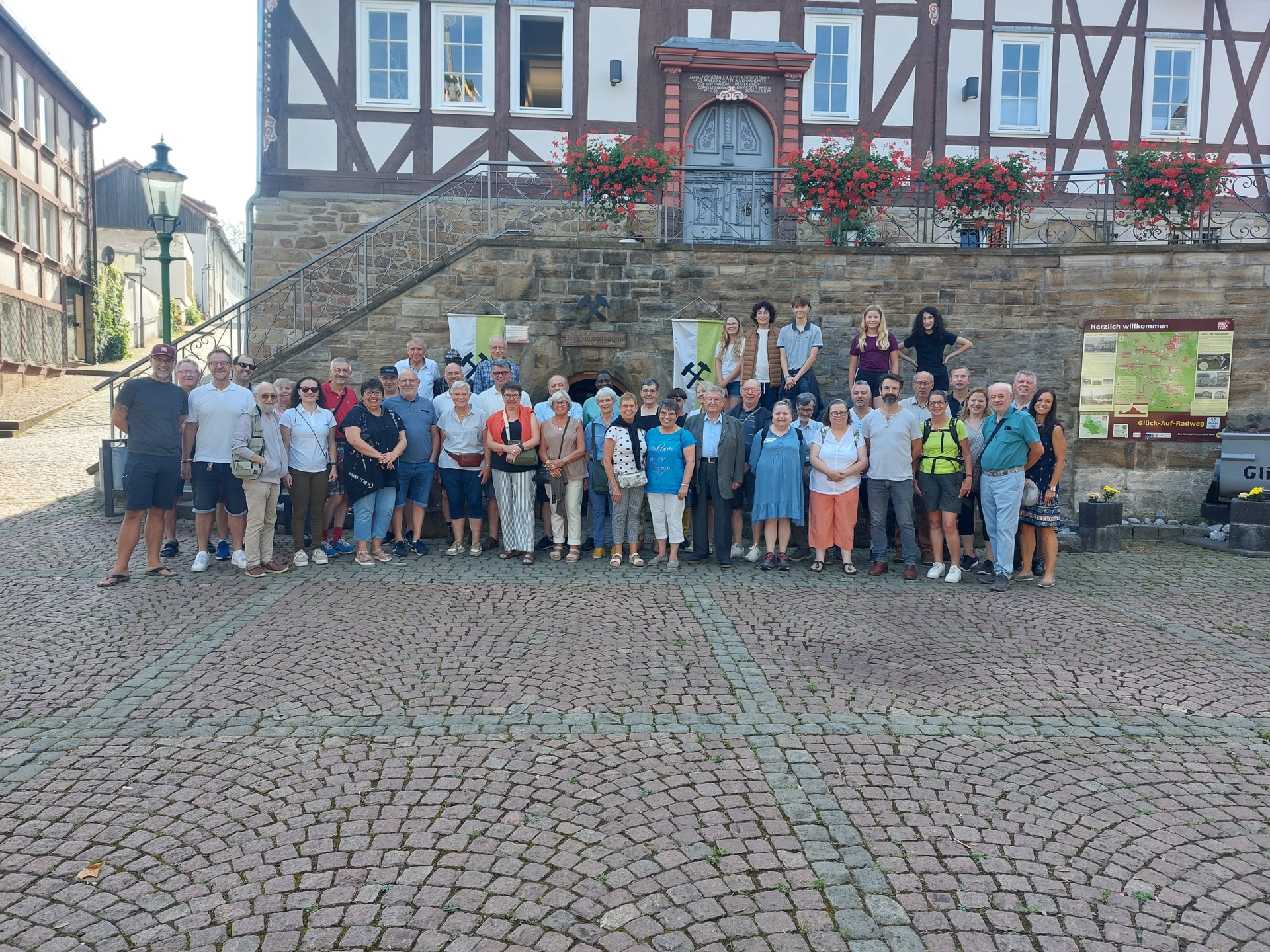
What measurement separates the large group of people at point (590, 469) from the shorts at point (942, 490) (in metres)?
0.02

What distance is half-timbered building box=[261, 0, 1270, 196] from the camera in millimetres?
15648

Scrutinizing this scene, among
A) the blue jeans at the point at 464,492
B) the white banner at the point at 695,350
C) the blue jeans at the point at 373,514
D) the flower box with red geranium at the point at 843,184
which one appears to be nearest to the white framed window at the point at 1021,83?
the flower box with red geranium at the point at 843,184

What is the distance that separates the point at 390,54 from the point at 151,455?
33.0ft

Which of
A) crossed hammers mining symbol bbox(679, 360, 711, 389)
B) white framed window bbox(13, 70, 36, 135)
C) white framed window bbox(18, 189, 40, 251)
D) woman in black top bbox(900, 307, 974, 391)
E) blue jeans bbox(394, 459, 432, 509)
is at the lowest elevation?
blue jeans bbox(394, 459, 432, 509)

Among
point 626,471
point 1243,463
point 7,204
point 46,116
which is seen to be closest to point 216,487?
point 626,471

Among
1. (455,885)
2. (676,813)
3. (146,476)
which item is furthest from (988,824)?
(146,476)

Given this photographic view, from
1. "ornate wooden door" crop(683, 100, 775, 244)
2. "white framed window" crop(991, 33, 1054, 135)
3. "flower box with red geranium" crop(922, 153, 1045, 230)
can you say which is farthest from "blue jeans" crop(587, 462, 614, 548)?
"white framed window" crop(991, 33, 1054, 135)

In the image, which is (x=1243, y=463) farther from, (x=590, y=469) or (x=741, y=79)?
(x=741, y=79)

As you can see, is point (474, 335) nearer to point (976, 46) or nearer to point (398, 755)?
point (398, 755)

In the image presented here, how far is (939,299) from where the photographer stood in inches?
506

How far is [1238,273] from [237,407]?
12279mm

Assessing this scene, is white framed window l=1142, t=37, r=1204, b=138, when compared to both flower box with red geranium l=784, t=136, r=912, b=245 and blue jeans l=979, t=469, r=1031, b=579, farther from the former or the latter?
blue jeans l=979, t=469, r=1031, b=579

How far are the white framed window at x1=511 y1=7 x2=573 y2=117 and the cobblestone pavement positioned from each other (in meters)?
10.7

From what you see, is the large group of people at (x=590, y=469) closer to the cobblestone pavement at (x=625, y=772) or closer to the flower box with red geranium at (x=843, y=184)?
the cobblestone pavement at (x=625, y=772)
